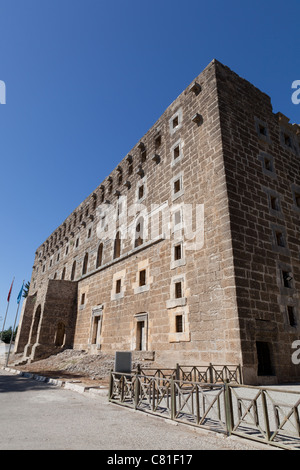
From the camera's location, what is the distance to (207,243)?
38.5 ft

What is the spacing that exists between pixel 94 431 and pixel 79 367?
458 inches

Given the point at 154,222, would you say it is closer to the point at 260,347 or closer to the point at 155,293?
the point at 155,293

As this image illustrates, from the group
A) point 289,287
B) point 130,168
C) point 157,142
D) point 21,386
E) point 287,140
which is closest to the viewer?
point 21,386

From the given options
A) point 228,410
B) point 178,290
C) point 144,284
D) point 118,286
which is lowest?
point 228,410

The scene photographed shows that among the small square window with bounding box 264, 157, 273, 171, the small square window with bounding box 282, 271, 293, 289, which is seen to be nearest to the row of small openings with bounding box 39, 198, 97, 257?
the small square window with bounding box 264, 157, 273, 171

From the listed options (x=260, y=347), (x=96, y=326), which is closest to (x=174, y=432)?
(x=260, y=347)

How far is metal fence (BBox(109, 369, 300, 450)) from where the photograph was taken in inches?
159

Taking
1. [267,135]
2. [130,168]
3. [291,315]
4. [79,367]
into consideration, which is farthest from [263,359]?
[130,168]

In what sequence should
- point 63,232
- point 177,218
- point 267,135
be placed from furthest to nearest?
1. point 63,232
2. point 267,135
3. point 177,218

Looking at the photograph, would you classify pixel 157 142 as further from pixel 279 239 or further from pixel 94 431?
pixel 94 431

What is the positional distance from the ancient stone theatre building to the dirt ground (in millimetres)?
915

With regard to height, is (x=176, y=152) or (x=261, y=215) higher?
(x=176, y=152)

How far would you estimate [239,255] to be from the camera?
34.9 feet

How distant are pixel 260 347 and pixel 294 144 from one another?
1174 centimetres
